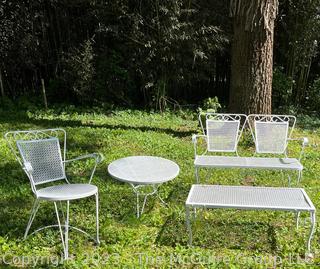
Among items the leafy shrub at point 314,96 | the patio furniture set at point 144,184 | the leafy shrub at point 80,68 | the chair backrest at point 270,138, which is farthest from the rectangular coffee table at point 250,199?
the leafy shrub at point 314,96

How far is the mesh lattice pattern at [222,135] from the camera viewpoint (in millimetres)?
4477

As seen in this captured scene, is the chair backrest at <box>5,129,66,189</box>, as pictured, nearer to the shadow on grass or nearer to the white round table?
the white round table

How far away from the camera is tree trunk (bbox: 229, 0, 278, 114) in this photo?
17.8 feet

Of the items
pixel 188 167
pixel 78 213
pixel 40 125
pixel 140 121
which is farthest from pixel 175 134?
pixel 78 213

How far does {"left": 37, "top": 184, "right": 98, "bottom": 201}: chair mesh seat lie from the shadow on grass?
2.33 ft

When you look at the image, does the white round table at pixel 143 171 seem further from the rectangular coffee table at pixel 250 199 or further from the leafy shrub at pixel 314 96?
the leafy shrub at pixel 314 96

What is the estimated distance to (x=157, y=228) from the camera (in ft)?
11.2

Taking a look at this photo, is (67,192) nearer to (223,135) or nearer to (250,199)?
(250,199)

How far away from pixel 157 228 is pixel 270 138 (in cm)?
177

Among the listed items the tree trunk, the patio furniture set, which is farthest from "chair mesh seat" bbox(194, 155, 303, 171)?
the tree trunk

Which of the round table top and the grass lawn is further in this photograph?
the round table top

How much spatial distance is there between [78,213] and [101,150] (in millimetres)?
1747

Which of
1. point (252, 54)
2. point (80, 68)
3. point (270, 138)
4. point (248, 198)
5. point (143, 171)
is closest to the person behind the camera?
point (248, 198)

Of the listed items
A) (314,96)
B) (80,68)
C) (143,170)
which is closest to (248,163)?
(143,170)
